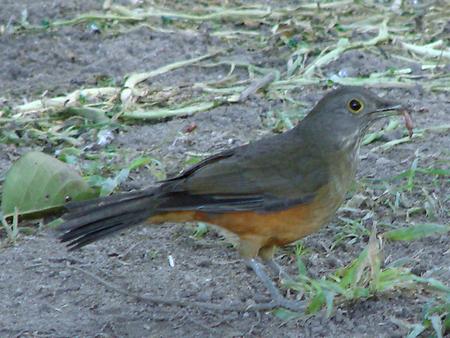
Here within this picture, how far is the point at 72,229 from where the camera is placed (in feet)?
18.8

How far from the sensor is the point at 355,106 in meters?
6.32

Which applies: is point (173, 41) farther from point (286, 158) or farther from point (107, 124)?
point (286, 158)

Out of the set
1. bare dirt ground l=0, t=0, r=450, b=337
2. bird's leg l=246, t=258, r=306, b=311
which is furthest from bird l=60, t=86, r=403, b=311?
bare dirt ground l=0, t=0, r=450, b=337

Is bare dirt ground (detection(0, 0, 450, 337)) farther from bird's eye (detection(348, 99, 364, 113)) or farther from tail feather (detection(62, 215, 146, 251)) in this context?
bird's eye (detection(348, 99, 364, 113))

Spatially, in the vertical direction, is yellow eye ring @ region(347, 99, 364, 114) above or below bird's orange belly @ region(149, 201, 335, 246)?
above

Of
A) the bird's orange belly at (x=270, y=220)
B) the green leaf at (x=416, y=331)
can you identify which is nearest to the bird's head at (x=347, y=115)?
the bird's orange belly at (x=270, y=220)

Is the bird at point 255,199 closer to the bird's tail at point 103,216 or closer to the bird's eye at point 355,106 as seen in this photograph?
the bird's tail at point 103,216

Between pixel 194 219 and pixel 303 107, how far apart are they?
2575 millimetres

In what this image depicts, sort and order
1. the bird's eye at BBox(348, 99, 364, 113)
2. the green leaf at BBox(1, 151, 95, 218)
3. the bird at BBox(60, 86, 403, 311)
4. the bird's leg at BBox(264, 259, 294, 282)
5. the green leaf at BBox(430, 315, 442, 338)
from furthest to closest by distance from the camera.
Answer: the green leaf at BBox(1, 151, 95, 218) → the bird's eye at BBox(348, 99, 364, 113) → the bird's leg at BBox(264, 259, 294, 282) → the bird at BBox(60, 86, 403, 311) → the green leaf at BBox(430, 315, 442, 338)

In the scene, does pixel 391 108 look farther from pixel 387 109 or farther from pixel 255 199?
pixel 255 199

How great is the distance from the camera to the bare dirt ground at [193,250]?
18.3 ft

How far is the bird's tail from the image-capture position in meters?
5.72

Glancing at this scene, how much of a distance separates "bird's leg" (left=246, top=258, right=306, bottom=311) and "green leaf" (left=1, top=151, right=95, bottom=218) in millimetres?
1378

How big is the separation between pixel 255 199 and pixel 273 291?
471 millimetres
